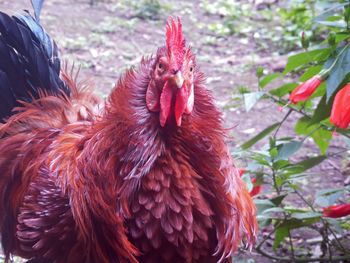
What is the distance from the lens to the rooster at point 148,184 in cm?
A: 207

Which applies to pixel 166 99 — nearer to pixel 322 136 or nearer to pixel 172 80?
pixel 172 80

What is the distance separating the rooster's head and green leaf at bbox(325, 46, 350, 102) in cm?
55

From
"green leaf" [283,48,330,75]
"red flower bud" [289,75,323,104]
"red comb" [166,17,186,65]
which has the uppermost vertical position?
"red comb" [166,17,186,65]

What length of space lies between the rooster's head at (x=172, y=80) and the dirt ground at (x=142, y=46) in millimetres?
2741

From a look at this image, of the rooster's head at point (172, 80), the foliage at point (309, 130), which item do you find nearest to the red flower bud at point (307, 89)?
the foliage at point (309, 130)

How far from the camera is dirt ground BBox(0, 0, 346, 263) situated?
5.45 meters

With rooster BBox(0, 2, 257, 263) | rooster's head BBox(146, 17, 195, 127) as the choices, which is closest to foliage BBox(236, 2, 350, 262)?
rooster BBox(0, 2, 257, 263)

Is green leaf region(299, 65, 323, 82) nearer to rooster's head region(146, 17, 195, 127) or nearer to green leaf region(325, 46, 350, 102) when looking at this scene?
green leaf region(325, 46, 350, 102)

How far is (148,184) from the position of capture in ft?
6.79

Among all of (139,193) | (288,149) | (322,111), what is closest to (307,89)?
(322,111)

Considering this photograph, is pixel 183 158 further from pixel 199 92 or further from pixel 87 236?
pixel 87 236

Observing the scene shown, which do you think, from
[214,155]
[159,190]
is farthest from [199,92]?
[159,190]

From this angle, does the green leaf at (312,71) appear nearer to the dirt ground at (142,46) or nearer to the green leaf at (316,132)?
the green leaf at (316,132)

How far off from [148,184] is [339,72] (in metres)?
0.87
